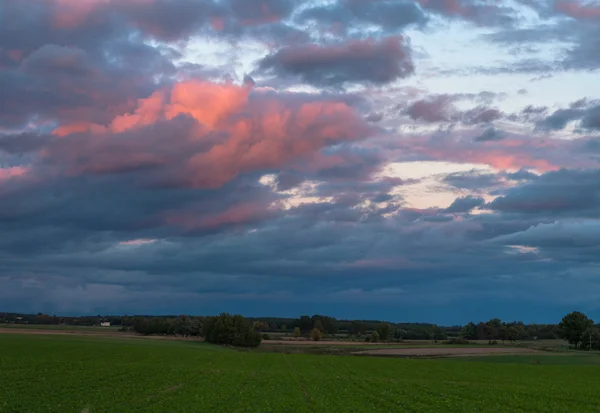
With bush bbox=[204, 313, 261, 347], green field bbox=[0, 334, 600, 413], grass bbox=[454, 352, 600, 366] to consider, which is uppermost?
bush bbox=[204, 313, 261, 347]

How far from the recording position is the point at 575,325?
186 meters

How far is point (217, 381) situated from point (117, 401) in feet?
55.6

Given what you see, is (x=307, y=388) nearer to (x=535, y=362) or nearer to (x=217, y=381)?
(x=217, y=381)

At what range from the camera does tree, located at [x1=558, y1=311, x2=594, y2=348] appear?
604 ft

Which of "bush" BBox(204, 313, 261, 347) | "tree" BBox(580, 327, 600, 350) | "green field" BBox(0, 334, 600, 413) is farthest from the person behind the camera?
"tree" BBox(580, 327, 600, 350)

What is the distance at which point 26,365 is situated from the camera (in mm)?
61594

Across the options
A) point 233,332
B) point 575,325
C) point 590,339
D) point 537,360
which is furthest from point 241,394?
point 575,325

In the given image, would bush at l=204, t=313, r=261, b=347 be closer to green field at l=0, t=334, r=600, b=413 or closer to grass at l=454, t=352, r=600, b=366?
grass at l=454, t=352, r=600, b=366

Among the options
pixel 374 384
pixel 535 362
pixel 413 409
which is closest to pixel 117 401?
pixel 413 409

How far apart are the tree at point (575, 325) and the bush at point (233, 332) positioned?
93.3 m

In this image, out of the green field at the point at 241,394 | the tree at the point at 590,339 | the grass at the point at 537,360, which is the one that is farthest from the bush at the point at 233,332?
the green field at the point at 241,394

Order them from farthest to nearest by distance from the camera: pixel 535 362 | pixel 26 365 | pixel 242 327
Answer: pixel 242 327, pixel 535 362, pixel 26 365

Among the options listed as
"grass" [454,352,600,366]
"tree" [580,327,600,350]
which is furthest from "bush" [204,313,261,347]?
"tree" [580,327,600,350]

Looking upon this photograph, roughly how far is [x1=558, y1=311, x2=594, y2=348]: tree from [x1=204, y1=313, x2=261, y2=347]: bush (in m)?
93.3
